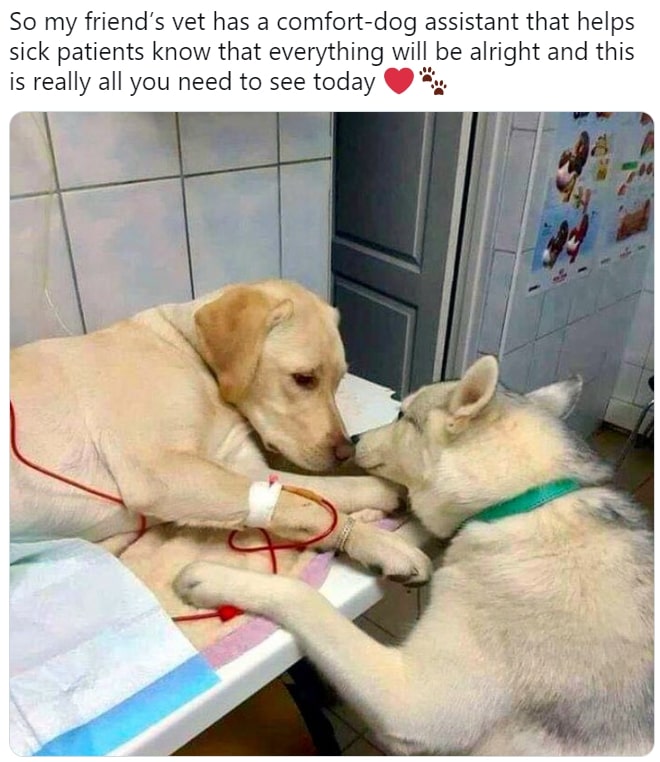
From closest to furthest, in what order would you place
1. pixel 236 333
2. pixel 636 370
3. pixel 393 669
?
pixel 393 669 < pixel 236 333 < pixel 636 370

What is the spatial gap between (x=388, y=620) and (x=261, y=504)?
37.1 inches

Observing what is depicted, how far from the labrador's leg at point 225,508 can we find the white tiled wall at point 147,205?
1.47 feet

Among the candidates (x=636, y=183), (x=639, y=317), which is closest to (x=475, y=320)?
(x=636, y=183)

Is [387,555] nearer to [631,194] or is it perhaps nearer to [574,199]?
[574,199]

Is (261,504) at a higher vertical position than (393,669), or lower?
higher

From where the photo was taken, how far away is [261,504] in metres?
0.99

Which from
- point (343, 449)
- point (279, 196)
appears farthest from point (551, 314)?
point (343, 449)

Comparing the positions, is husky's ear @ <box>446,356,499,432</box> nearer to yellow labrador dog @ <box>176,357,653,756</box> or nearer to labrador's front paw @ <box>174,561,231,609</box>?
yellow labrador dog @ <box>176,357,653,756</box>

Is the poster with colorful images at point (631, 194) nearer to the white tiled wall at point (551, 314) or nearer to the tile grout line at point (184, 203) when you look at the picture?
the white tiled wall at point (551, 314)

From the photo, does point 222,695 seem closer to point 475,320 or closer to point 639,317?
point 475,320

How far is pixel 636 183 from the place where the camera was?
2473mm

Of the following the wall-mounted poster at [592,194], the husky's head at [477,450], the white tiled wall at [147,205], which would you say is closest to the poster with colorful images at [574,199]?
the wall-mounted poster at [592,194]
